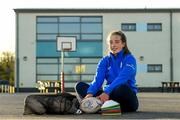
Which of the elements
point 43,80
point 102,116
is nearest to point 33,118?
point 102,116

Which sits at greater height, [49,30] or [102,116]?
[49,30]

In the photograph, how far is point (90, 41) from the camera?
170ft

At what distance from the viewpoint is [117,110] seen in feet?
29.3

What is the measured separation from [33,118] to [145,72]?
42923mm

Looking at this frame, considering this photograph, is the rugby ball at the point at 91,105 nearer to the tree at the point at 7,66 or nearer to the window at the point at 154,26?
the window at the point at 154,26

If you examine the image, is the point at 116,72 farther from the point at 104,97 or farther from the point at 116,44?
the point at 104,97

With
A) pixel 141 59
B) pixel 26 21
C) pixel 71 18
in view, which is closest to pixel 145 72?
pixel 141 59

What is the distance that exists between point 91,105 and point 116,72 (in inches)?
31.4

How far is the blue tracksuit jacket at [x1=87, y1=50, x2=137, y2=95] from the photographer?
30.7 ft

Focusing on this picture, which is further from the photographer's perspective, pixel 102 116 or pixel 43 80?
pixel 43 80

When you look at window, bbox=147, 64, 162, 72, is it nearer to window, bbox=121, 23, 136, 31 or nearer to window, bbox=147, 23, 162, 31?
window, bbox=147, 23, 162, 31

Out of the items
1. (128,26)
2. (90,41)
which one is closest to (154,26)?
(128,26)

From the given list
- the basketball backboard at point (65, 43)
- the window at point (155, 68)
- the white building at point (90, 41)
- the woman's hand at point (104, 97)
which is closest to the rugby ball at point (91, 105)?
the woman's hand at point (104, 97)

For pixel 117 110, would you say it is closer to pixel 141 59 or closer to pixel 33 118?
pixel 33 118
